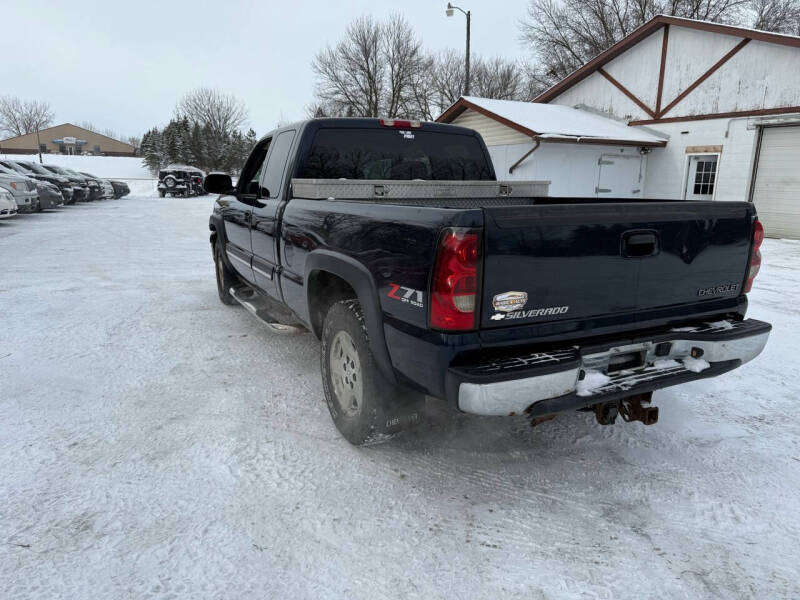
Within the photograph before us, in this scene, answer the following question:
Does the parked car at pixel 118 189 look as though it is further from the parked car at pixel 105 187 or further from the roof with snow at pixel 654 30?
the roof with snow at pixel 654 30

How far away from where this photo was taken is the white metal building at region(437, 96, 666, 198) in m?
16.0

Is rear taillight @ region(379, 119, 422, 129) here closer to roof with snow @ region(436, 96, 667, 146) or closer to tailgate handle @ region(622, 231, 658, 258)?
tailgate handle @ region(622, 231, 658, 258)

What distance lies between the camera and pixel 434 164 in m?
4.52

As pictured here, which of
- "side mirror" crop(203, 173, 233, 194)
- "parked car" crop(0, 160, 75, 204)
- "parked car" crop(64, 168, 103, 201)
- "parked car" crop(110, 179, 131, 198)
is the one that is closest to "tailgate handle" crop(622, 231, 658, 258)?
"side mirror" crop(203, 173, 233, 194)

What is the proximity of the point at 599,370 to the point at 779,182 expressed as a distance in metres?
15.2

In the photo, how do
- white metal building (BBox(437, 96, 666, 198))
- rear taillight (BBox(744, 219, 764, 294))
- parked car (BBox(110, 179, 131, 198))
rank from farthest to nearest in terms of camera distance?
parked car (BBox(110, 179, 131, 198)) < white metal building (BBox(437, 96, 666, 198)) < rear taillight (BBox(744, 219, 764, 294))

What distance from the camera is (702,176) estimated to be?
16406 mm

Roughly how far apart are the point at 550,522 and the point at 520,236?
1.35 m

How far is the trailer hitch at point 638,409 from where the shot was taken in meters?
2.95

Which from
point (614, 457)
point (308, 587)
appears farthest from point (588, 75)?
point (308, 587)

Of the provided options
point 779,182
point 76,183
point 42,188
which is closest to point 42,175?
point 76,183

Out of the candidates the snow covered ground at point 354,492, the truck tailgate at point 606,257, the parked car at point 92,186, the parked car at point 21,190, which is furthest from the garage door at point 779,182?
the parked car at point 92,186

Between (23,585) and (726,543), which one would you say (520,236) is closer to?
(726,543)

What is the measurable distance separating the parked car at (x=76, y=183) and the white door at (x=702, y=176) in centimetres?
2323
